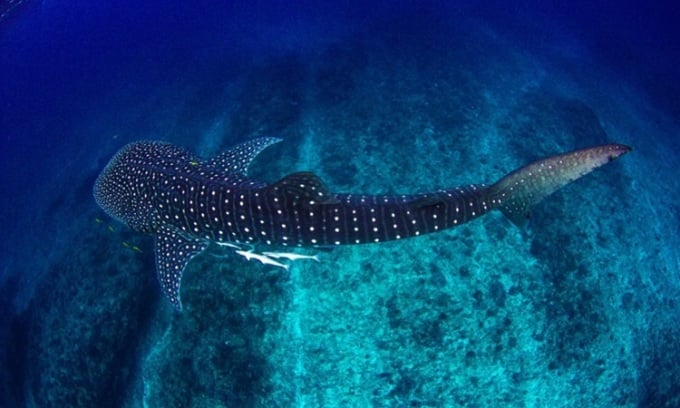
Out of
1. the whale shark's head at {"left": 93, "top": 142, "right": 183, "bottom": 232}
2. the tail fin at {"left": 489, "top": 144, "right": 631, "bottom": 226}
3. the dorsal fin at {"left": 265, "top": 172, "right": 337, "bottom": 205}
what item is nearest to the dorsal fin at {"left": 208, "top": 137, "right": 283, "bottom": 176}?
the whale shark's head at {"left": 93, "top": 142, "right": 183, "bottom": 232}

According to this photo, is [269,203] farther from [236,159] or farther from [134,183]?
[134,183]

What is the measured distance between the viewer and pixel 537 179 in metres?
4.24

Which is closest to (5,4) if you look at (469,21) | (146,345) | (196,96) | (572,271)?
(196,96)

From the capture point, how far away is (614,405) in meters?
6.70

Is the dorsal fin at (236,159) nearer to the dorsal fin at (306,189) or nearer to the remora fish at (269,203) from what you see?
the remora fish at (269,203)

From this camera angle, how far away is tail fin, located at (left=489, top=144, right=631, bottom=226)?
3.80 m

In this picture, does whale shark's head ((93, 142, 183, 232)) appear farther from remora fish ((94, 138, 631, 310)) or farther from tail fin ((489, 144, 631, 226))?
tail fin ((489, 144, 631, 226))

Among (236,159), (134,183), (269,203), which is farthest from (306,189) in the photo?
(134,183)

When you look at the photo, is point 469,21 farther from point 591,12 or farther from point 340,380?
point 591,12

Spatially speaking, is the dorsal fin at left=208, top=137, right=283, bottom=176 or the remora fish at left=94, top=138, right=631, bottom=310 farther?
the dorsal fin at left=208, top=137, right=283, bottom=176

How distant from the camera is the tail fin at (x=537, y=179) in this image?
12.5 ft

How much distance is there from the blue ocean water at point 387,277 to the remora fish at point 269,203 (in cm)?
174

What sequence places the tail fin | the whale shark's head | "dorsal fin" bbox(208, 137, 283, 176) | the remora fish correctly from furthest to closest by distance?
"dorsal fin" bbox(208, 137, 283, 176), the whale shark's head, the remora fish, the tail fin

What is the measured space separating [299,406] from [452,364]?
8.11 feet
